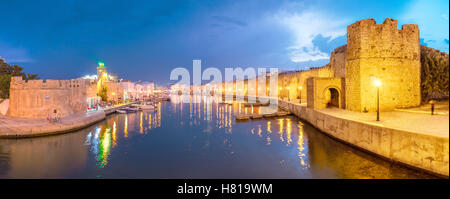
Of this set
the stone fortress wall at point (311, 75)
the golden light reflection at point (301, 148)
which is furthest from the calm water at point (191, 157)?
the stone fortress wall at point (311, 75)

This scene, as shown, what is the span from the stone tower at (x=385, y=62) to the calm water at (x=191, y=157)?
4.17m

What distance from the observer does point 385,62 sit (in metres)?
12.2

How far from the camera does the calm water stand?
7.21 m

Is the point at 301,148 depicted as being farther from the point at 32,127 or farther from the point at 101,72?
the point at 101,72

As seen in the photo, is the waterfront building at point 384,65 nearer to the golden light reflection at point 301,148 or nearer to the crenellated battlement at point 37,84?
the golden light reflection at point 301,148

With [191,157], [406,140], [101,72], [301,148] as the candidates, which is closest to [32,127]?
[191,157]

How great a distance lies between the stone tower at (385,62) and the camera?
12148 mm

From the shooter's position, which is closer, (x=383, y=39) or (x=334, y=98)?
(x=383, y=39)

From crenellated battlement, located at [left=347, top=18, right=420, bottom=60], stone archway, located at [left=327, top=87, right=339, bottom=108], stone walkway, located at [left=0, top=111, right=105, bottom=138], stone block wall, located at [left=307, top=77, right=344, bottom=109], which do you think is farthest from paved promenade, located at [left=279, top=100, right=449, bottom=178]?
stone walkway, located at [left=0, top=111, right=105, bottom=138]

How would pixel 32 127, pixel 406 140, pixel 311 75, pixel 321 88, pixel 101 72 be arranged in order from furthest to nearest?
pixel 101 72, pixel 311 75, pixel 321 88, pixel 32 127, pixel 406 140

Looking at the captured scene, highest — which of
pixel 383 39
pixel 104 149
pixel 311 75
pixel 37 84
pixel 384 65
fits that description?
pixel 383 39

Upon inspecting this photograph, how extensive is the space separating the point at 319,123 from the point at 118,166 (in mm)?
11649

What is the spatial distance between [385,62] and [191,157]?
41.6ft
